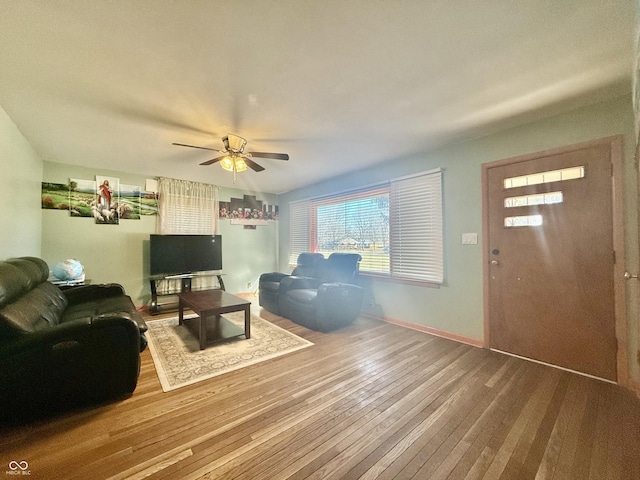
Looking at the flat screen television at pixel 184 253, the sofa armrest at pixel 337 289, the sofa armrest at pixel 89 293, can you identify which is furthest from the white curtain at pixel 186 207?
the sofa armrest at pixel 337 289

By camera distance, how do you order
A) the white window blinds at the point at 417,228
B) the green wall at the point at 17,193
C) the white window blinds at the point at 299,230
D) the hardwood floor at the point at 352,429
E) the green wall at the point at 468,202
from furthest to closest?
the white window blinds at the point at 299,230 < the white window blinds at the point at 417,228 < the green wall at the point at 17,193 < the green wall at the point at 468,202 < the hardwood floor at the point at 352,429

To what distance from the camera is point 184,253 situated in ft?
14.5

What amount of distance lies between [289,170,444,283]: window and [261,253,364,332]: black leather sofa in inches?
17.7

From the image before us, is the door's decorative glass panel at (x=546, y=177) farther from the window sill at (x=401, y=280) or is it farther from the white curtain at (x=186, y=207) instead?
the white curtain at (x=186, y=207)

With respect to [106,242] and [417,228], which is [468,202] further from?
[106,242]

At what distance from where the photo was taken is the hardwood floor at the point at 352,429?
1263mm

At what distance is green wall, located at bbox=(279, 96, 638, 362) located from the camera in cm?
201

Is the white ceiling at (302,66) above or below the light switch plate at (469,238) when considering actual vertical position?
above

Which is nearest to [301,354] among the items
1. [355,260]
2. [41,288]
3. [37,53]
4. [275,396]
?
[275,396]

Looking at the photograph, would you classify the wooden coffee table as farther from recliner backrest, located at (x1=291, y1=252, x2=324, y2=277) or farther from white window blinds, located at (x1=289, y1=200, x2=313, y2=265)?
white window blinds, located at (x1=289, y1=200, x2=313, y2=265)

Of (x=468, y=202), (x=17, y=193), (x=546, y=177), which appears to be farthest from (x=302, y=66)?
(x=17, y=193)

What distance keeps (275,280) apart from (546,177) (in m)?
3.76

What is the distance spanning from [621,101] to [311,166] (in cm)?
327

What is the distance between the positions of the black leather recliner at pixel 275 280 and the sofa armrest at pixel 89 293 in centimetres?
194
